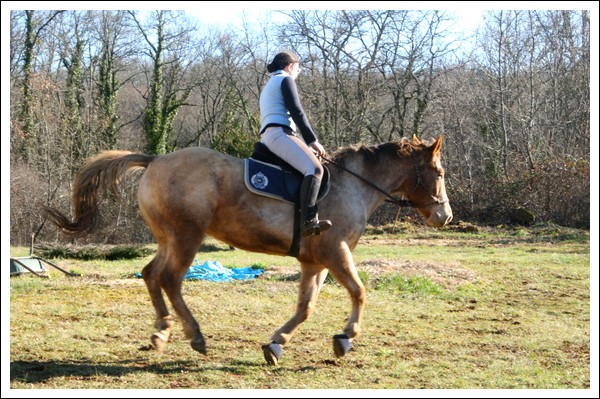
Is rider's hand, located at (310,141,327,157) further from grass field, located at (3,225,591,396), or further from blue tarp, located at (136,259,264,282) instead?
blue tarp, located at (136,259,264,282)

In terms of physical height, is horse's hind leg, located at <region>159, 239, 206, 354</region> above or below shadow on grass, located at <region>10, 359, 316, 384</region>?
above

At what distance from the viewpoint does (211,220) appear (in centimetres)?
692

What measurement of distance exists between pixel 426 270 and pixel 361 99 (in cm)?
2276

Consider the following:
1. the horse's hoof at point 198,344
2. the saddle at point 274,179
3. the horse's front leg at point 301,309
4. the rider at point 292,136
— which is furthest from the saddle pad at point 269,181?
the horse's hoof at point 198,344

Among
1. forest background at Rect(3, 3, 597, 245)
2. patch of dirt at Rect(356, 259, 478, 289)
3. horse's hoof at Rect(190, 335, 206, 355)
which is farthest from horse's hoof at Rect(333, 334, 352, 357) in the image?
forest background at Rect(3, 3, 597, 245)

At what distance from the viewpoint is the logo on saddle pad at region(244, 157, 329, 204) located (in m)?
6.87

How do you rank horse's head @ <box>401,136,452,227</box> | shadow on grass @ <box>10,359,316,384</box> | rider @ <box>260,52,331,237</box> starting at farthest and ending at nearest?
1. horse's head @ <box>401,136,452,227</box>
2. rider @ <box>260,52,331,237</box>
3. shadow on grass @ <box>10,359,316,384</box>

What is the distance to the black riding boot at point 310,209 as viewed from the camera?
22.1ft

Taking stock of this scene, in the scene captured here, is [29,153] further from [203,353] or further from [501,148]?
[203,353]

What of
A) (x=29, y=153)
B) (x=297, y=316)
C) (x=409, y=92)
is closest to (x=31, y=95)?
(x=29, y=153)

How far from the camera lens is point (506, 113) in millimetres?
35125

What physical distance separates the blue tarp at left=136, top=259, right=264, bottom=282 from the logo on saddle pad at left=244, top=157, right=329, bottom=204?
644 centimetres

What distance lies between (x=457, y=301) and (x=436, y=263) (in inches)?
176

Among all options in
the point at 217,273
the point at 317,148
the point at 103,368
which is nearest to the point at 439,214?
the point at 317,148
